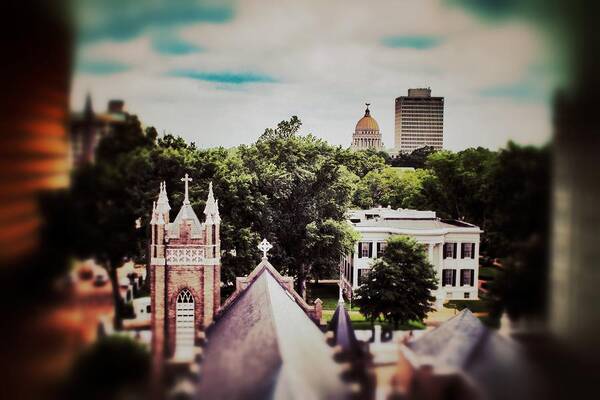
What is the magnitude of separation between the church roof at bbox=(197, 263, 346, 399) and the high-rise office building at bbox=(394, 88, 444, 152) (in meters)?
2.10

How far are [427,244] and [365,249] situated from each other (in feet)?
9.91

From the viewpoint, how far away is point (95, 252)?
2.75 m

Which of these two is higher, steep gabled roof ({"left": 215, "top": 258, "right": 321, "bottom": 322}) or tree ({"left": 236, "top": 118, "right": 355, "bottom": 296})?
tree ({"left": 236, "top": 118, "right": 355, "bottom": 296})

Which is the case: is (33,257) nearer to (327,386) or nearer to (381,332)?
(327,386)

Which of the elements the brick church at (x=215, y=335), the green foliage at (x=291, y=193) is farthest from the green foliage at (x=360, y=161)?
the brick church at (x=215, y=335)

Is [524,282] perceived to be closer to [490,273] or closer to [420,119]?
[490,273]

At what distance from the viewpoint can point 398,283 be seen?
10422 millimetres

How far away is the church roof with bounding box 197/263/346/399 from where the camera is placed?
9.84ft

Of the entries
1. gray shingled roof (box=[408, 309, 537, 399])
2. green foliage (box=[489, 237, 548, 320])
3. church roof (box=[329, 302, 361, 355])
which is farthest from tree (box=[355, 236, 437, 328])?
green foliage (box=[489, 237, 548, 320])

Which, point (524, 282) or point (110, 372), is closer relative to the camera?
point (110, 372)

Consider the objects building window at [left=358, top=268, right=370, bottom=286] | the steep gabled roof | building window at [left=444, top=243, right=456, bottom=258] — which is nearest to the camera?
building window at [left=444, top=243, right=456, bottom=258]

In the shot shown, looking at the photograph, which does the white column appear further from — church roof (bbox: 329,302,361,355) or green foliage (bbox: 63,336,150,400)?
green foliage (bbox: 63,336,150,400)

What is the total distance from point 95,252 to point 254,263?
10495mm

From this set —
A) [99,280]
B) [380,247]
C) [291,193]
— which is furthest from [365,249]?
[99,280]
